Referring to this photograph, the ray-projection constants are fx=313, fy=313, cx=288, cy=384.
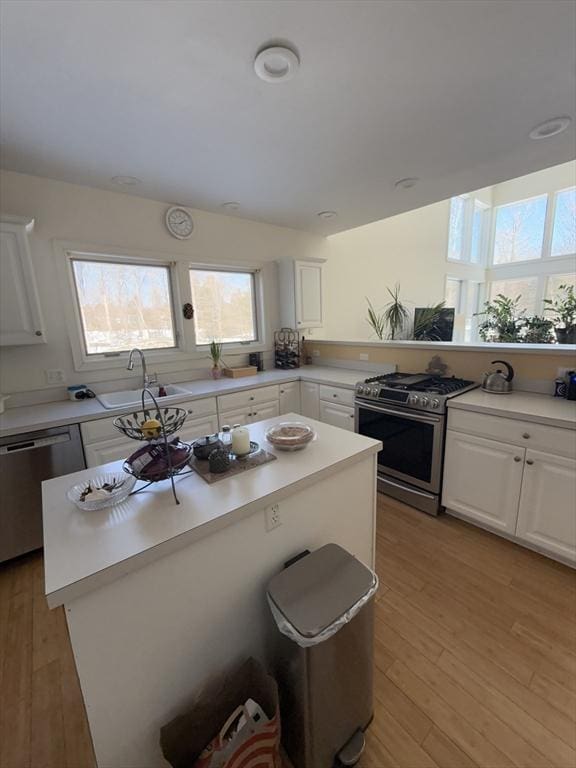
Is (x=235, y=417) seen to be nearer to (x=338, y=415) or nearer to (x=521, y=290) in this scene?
(x=338, y=415)

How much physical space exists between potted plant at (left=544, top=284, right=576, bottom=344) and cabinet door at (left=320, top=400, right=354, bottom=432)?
249 cm

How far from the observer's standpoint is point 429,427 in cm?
222

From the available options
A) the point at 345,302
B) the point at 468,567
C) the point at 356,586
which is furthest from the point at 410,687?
the point at 345,302

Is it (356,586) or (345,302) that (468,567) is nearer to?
(356,586)

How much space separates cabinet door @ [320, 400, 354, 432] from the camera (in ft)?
9.25

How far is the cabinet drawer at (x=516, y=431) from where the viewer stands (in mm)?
1703

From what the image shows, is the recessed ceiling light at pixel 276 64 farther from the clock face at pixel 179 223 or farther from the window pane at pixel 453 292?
the window pane at pixel 453 292

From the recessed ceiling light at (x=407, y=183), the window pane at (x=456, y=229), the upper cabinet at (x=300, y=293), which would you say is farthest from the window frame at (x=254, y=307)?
the window pane at (x=456, y=229)

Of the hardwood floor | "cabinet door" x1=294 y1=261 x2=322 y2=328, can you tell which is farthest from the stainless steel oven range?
"cabinet door" x1=294 y1=261 x2=322 y2=328

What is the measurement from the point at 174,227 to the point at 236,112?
56.5 inches

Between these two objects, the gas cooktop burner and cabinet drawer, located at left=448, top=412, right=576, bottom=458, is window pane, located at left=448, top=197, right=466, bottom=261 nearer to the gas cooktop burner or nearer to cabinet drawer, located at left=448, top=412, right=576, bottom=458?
the gas cooktop burner

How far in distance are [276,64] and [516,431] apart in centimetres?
224

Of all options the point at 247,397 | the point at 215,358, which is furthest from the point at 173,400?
the point at 215,358

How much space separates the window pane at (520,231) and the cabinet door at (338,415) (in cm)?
730
